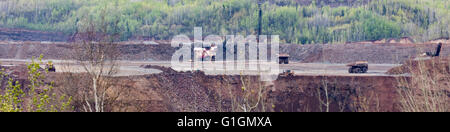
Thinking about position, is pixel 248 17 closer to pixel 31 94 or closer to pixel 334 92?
pixel 334 92

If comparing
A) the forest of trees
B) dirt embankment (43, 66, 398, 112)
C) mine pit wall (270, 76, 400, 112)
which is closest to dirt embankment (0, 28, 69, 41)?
the forest of trees

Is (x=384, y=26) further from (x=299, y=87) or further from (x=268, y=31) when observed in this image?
(x=299, y=87)

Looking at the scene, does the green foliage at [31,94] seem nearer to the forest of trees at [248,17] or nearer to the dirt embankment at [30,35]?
the forest of trees at [248,17]

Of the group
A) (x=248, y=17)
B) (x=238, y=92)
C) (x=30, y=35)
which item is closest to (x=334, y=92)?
(x=238, y=92)

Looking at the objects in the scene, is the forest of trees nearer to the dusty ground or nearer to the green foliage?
the dusty ground

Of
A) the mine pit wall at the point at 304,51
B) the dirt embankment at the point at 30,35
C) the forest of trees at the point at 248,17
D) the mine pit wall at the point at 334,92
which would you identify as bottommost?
the mine pit wall at the point at 334,92

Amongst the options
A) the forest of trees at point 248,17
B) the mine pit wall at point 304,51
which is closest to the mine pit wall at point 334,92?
the mine pit wall at point 304,51

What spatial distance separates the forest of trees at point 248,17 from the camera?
137 ft

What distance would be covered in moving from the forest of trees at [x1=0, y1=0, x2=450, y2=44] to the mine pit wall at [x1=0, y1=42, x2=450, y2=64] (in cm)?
283

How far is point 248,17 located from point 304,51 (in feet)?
27.0

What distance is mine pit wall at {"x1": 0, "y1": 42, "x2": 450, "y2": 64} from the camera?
3616 centimetres

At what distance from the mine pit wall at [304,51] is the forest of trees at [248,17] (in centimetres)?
283

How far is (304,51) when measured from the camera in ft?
129
